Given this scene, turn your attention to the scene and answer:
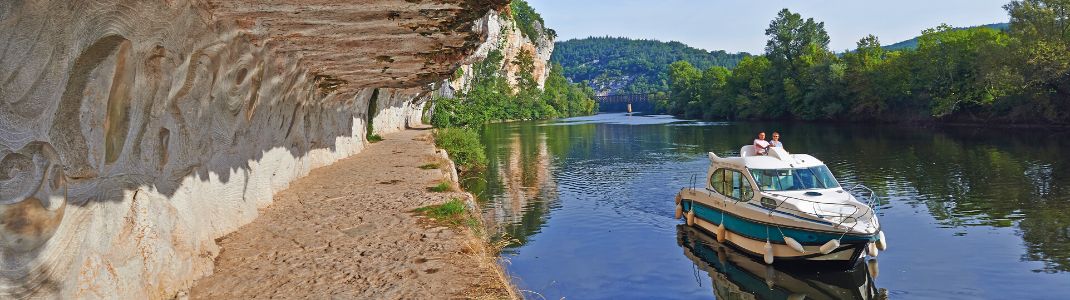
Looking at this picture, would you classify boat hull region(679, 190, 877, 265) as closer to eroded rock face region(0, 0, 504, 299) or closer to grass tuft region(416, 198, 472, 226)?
grass tuft region(416, 198, 472, 226)

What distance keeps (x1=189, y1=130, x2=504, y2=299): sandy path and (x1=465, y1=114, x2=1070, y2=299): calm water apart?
139 cm

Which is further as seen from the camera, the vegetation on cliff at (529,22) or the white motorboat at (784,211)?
the vegetation on cliff at (529,22)

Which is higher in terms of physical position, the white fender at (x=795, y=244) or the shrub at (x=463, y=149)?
the shrub at (x=463, y=149)

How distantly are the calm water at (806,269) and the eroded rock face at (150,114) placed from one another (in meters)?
4.15

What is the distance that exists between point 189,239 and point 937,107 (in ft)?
192

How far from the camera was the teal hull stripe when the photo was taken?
13.4 metres

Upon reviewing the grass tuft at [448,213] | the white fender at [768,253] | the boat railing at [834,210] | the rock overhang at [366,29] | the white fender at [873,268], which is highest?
the rock overhang at [366,29]

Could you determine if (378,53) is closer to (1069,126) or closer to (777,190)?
(777,190)

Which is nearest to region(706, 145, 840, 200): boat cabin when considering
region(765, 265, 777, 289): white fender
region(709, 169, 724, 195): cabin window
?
region(709, 169, 724, 195): cabin window

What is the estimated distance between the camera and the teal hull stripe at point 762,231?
44.1 feet

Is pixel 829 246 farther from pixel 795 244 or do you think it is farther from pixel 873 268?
pixel 873 268

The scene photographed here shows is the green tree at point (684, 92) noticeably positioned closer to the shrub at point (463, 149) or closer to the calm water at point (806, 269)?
the calm water at point (806, 269)

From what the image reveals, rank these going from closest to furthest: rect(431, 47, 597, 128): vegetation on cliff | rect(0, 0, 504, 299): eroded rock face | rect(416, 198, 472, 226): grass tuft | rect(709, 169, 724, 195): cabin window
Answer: rect(0, 0, 504, 299): eroded rock face → rect(416, 198, 472, 226): grass tuft → rect(709, 169, 724, 195): cabin window → rect(431, 47, 597, 128): vegetation on cliff

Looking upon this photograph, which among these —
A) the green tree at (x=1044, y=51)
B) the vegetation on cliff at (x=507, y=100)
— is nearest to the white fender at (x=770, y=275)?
the vegetation on cliff at (x=507, y=100)
